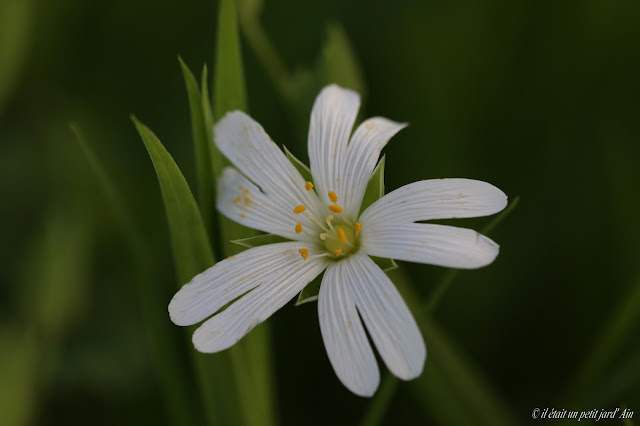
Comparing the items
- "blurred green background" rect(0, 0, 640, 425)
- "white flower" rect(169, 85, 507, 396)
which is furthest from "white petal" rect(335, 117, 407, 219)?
"blurred green background" rect(0, 0, 640, 425)

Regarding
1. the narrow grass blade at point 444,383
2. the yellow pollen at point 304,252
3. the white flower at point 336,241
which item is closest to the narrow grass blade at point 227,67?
the white flower at point 336,241

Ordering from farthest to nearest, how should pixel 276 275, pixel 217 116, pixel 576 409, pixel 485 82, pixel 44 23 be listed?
pixel 44 23
pixel 485 82
pixel 576 409
pixel 217 116
pixel 276 275

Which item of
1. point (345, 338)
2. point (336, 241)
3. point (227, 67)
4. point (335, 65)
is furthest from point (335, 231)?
point (335, 65)

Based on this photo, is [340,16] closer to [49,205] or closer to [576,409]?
[49,205]

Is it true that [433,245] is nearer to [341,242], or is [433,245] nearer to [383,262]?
[383,262]

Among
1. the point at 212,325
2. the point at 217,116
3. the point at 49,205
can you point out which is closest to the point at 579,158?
the point at 217,116
